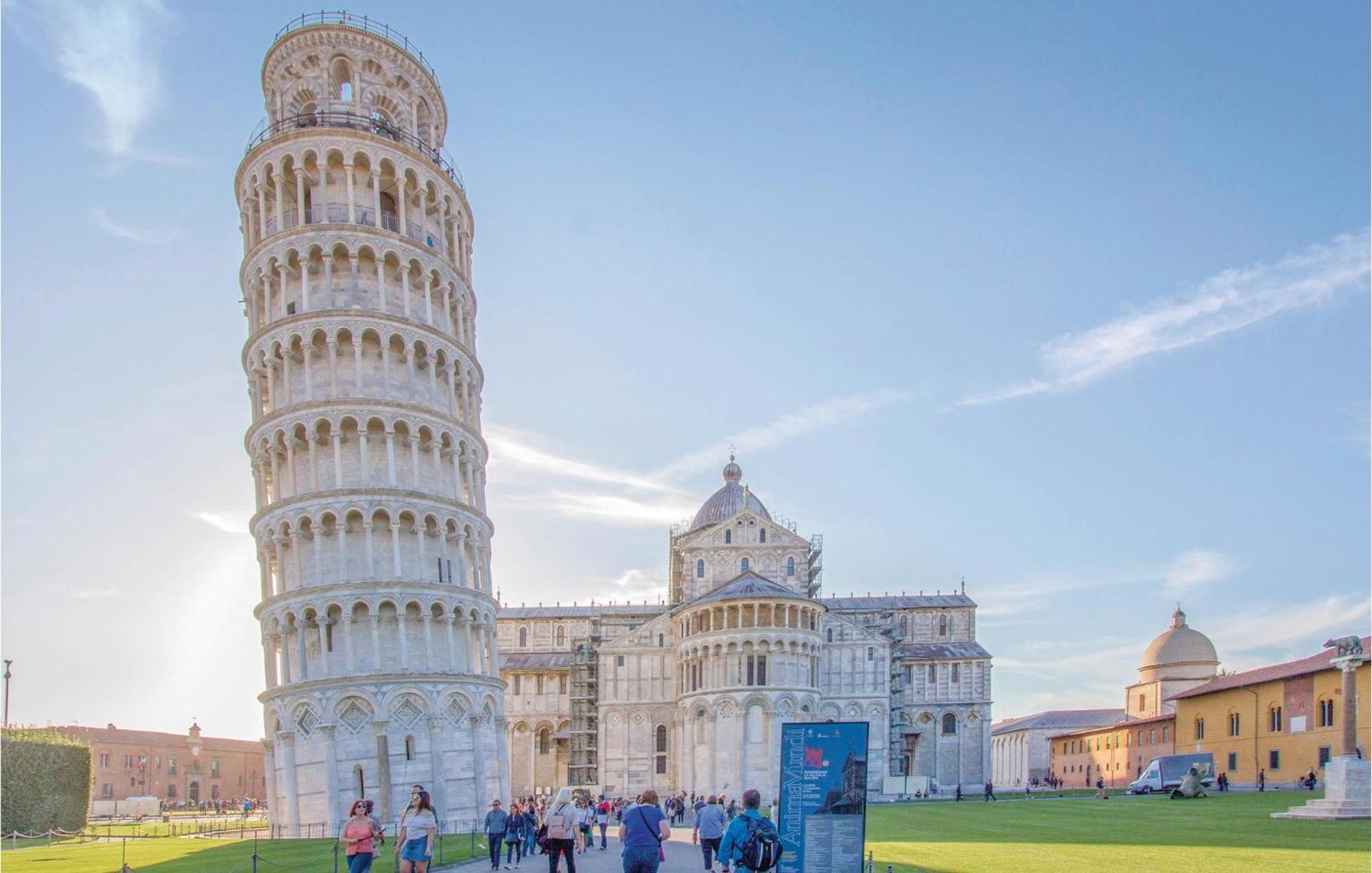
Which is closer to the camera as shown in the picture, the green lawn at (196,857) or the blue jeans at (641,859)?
the blue jeans at (641,859)

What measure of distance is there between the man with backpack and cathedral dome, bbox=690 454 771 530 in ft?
227

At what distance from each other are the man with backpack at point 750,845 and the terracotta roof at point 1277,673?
43.1 meters

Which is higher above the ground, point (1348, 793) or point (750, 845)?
point (750, 845)

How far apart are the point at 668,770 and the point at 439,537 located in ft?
124

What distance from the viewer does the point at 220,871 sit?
24.6 m

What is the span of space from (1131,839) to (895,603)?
6462 cm

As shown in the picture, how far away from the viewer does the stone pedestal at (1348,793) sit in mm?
30075

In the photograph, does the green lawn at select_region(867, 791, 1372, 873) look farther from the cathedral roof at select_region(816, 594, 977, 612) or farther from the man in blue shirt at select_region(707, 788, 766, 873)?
the cathedral roof at select_region(816, 594, 977, 612)

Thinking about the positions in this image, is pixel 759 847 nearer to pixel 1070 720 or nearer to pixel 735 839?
pixel 735 839

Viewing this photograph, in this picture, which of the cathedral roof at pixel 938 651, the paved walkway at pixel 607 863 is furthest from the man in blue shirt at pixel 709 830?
the cathedral roof at pixel 938 651

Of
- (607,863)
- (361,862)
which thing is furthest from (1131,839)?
(361,862)

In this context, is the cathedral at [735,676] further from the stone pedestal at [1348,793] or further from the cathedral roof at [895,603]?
the stone pedestal at [1348,793]

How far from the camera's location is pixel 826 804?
48.9 feet

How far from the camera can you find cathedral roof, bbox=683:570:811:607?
220 feet
